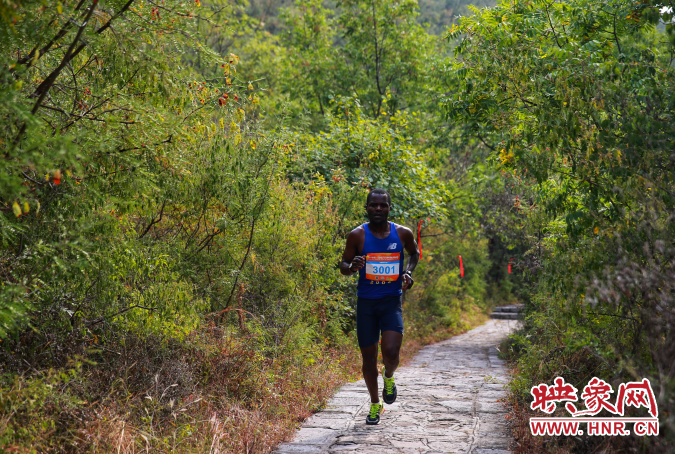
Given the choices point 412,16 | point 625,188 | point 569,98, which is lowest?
point 625,188

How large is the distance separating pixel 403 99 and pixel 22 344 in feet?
49.6

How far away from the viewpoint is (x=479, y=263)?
23.6 m

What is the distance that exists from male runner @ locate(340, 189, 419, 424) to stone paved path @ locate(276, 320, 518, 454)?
39 cm

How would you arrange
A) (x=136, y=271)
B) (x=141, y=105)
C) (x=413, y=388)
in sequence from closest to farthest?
(x=141, y=105)
(x=136, y=271)
(x=413, y=388)

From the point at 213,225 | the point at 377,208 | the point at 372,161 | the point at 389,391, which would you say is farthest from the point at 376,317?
the point at 372,161

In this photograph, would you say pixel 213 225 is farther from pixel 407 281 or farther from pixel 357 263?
pixel 407 281

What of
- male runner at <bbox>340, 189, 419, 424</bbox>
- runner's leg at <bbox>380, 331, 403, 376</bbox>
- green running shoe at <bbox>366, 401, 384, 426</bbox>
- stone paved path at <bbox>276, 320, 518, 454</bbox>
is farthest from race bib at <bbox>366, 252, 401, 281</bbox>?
stone paved path at <bbox>276, 320, 518, 454</bbox>

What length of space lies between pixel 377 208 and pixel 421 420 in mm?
2236

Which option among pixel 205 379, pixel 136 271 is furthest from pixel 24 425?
pixel 205 379

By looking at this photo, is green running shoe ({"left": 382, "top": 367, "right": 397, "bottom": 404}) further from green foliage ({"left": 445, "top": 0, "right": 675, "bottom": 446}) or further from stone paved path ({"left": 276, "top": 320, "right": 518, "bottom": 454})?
green foliage ({"left": 445, "top": 0, "right": 675, "bottom": 446})

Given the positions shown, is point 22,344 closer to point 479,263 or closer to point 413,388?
point 413,388

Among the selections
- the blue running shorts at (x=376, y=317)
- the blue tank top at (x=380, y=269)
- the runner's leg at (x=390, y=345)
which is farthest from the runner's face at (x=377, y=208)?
the runner's leg at (x=390, y=345)

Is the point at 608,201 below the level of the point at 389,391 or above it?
above

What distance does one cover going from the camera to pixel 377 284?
5348mm
